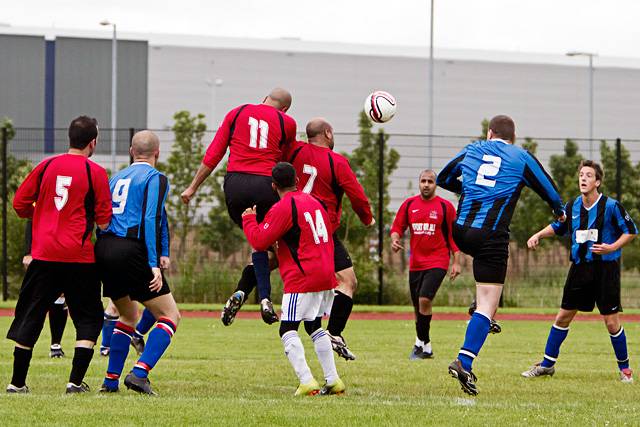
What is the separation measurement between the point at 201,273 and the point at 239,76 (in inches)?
1302

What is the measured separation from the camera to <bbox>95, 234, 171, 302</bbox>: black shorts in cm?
858

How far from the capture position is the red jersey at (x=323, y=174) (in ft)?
33.6

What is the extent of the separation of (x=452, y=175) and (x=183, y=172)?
15.0 m

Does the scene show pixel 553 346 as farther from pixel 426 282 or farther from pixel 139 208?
pixel 139 208

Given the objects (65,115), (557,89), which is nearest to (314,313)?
(65,115)

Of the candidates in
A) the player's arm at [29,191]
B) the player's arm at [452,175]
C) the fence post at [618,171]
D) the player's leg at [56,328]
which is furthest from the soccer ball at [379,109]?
the fence post at [618,171]

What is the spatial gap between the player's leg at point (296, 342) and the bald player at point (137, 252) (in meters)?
0.92

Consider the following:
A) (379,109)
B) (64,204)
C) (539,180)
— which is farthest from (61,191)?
(539,180)

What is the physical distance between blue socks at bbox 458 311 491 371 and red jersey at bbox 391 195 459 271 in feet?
15.6

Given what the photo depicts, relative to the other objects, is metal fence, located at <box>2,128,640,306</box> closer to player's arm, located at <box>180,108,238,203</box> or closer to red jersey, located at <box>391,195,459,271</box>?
red jersey, located at <box>391,195,459,271</box>

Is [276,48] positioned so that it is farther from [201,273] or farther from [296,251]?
[296,251]

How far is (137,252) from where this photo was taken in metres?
8.63

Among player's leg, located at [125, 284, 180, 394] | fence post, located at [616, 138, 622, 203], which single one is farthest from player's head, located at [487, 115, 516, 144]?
fence post, located at [616, 138, 622, 203]

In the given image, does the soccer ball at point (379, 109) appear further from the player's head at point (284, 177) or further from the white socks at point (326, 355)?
the white socks at point (326, 355)
